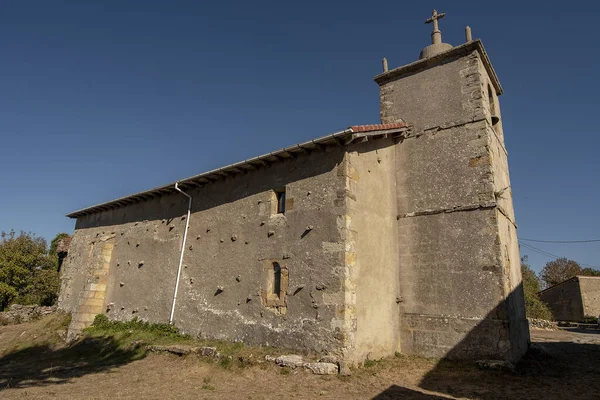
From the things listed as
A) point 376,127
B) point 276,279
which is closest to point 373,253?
point 276,279

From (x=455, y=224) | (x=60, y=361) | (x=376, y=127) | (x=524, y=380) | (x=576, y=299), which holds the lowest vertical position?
(x=60, y=361)

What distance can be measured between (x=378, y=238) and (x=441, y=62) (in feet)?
18.1

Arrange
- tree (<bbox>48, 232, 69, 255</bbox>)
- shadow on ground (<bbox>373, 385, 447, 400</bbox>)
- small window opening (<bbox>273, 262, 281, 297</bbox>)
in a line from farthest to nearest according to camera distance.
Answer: tree (<bbox>48, 232, 69, 255</bbox>)
small window opening (<bbox>273, 262, 281, 297</bbox>)
shadow on ground (<bbox>373, 385, 447, 400</bbox>)

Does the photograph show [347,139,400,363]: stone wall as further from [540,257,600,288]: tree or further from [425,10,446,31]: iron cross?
[540,257,600,288]: tree

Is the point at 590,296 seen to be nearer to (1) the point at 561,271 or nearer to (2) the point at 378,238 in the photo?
(1) the point at 561,271

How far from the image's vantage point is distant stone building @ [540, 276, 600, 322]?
29.8 meters

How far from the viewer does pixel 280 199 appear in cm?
977

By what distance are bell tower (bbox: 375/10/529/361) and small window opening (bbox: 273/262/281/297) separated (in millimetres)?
3146

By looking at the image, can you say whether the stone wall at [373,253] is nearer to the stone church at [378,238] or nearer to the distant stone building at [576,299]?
the stone church at [378,238]

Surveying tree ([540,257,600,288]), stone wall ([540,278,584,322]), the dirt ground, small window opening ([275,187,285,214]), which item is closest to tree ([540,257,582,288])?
tree ([540,257,600,288])

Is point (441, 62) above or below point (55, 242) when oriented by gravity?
above

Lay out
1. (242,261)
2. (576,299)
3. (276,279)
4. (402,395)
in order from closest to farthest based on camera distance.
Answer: (402,395), (276,279), (242,261), (576,299)

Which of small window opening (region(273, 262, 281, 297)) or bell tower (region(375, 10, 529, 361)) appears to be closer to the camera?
bell tower (region(375, 10, 529, 361))

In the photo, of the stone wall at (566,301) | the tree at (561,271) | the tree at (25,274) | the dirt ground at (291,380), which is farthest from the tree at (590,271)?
the tree at (25,274)
